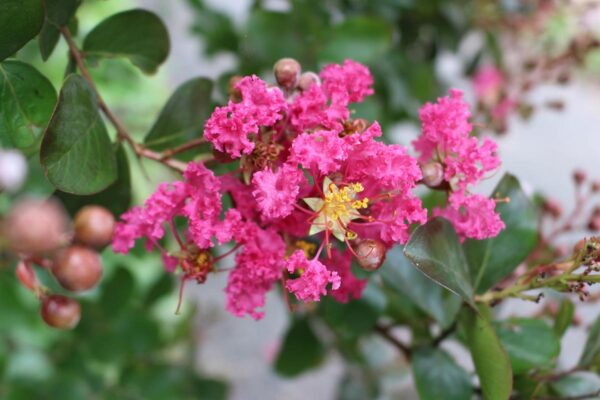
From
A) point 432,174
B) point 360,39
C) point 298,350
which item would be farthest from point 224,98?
point 298,350

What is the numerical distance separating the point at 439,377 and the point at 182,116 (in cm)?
39

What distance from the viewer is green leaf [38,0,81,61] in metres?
0.59

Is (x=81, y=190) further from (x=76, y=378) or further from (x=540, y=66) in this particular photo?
(x=540, y=66)

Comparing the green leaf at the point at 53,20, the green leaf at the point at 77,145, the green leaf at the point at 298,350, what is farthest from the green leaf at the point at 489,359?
the green leaf at the point at 298,350

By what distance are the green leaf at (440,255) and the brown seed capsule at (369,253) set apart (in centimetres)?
4

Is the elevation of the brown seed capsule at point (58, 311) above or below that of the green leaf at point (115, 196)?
below

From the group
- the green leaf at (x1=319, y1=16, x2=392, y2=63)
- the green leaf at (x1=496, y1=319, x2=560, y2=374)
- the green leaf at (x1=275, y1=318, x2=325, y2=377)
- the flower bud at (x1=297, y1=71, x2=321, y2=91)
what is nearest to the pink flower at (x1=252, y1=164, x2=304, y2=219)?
the flower bud at (x1=297, y1=71, x2=321, y2=91)

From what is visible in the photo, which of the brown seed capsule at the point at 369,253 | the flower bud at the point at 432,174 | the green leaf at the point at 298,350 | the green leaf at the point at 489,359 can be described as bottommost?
the green leaf at the point at 298,350

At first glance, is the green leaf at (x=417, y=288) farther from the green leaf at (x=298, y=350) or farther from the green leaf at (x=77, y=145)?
the green leaf at (x=298, y=350)

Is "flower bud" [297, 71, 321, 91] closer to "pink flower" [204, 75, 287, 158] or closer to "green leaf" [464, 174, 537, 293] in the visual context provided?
"pink flower" [204, 75, 287, 158]

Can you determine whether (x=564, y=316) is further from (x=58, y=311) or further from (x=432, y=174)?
(x=58, y=311)

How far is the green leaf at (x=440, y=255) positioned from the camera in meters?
0.49

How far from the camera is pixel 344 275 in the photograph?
60 cm

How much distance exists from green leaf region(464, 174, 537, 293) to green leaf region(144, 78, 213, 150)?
0.31 metres
